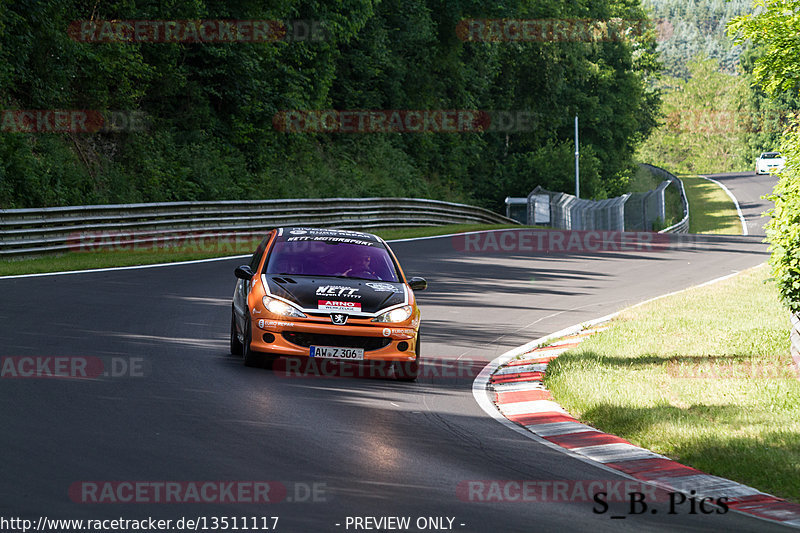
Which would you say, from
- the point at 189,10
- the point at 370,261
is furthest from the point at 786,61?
the point at 189,10

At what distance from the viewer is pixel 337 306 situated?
11.0 meters

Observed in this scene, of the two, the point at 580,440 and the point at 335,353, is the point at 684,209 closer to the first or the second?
the point at 335,353

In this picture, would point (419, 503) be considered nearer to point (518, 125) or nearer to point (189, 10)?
point (189, 10)

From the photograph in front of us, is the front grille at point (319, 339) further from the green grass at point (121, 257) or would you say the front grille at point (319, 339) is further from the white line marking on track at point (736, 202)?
the white line marking on track at point (736, 202)

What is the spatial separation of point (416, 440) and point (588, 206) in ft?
155

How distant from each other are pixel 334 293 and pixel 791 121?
21.3ft

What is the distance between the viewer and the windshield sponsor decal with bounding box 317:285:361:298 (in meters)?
11.1

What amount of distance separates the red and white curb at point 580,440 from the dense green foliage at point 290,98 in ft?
54.7

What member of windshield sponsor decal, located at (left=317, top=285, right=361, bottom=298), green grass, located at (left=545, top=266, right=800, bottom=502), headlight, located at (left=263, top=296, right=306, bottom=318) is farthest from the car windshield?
green grass, located at (left=545, top=266, right=800, bottom=502)

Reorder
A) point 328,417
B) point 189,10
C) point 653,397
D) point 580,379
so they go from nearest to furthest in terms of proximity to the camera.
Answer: point 328,417
point 653,397
point 580,379
point 189,10

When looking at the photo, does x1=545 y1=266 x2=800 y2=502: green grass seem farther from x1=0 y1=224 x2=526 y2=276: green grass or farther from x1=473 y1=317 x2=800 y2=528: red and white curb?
x1=0 y1=224 x2=526 y2=276: green grass

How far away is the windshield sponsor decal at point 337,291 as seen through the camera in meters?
11.1

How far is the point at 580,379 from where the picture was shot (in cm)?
1094

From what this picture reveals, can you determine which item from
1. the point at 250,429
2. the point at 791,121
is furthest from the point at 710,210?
the point at 250,429
